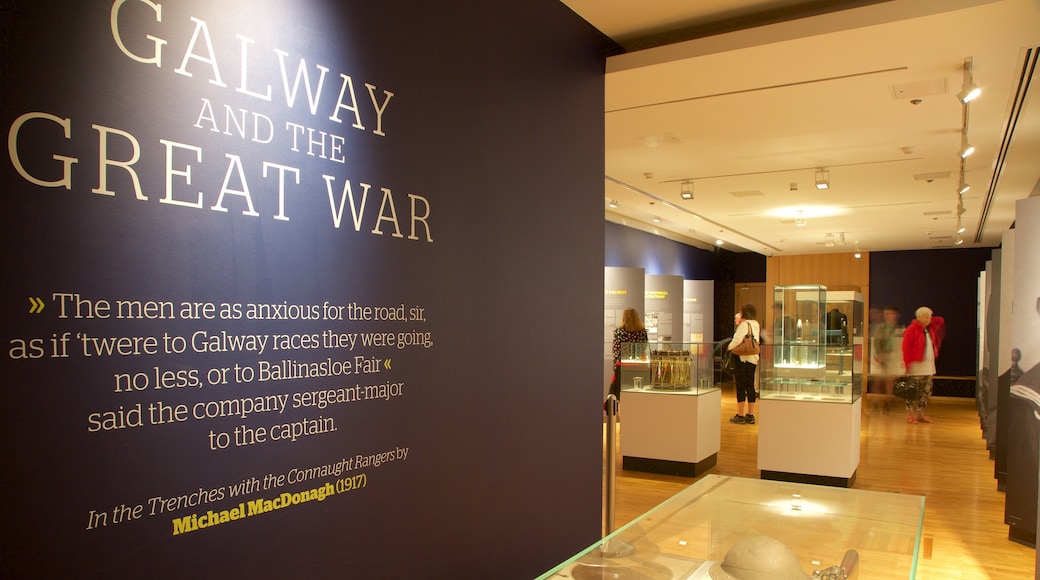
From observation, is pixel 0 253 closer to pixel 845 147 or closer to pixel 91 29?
pixel 91 29

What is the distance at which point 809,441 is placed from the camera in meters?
6.25

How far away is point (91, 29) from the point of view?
64.6 inches

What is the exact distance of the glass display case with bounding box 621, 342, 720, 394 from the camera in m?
6.63

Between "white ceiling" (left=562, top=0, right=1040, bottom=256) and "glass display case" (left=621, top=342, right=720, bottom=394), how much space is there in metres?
1.72

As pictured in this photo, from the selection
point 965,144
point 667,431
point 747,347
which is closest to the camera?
point 965,144

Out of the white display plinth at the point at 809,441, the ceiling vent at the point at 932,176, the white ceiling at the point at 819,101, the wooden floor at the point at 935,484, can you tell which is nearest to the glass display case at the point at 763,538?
the white ceiling at the point at 819,101

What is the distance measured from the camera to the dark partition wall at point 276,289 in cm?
158

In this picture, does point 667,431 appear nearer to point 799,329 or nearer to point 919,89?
point 799,329

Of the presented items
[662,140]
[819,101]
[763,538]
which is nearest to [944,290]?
[662,140]

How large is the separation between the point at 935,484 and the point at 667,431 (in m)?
2.47

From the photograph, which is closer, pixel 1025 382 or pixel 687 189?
pixel 1025 382

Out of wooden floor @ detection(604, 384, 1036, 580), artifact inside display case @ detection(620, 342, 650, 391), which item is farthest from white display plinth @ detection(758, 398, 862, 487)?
artifact inside display case @ detection(620, 342, 650, 391)

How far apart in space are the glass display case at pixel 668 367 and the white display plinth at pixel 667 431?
82mm

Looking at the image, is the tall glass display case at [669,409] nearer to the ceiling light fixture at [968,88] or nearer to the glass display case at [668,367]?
the glass display case at [668,367]
